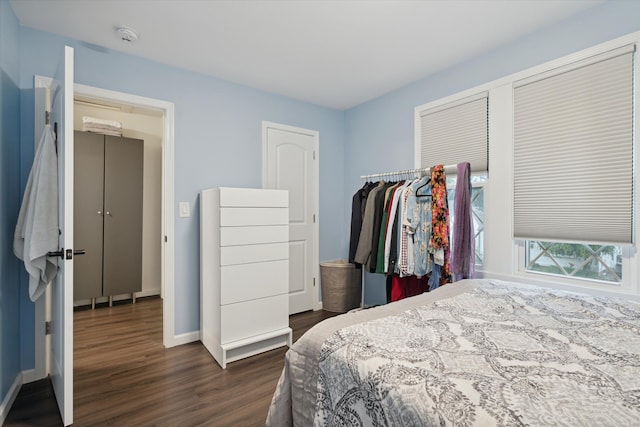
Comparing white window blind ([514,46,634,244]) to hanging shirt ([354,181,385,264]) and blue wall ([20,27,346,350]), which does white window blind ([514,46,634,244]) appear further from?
blue wall ([20,27,346,350])

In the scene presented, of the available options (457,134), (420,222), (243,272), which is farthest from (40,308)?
(457,134)

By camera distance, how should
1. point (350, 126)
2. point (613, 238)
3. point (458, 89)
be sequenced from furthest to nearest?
1. point (350, 126)
2. point (458, 89)
3. point (613, 238)

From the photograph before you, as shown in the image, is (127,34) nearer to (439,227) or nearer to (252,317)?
(252,317)

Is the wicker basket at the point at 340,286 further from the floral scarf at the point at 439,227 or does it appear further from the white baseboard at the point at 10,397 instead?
the white baseboard at the point at 10,397

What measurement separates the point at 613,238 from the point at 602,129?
659 millimetres

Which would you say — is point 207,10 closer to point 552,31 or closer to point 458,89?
point 458,89

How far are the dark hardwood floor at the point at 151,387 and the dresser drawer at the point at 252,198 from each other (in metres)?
1.19

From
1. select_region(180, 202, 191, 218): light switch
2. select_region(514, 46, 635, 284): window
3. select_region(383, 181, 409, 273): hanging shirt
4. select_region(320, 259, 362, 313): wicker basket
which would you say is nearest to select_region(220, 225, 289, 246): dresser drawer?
select_region(180, 202, 191, 218): light switch

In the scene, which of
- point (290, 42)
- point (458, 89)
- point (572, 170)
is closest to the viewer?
point (572, 170)

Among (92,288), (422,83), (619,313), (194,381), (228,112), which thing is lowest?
(194,381)

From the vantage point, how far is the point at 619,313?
4.22 feet

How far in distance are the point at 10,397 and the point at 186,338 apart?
42.4 inches

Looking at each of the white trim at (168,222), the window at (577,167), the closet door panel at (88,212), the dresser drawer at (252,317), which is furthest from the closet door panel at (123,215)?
the window at (577,167)

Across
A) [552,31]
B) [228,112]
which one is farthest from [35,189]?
[552,31]
